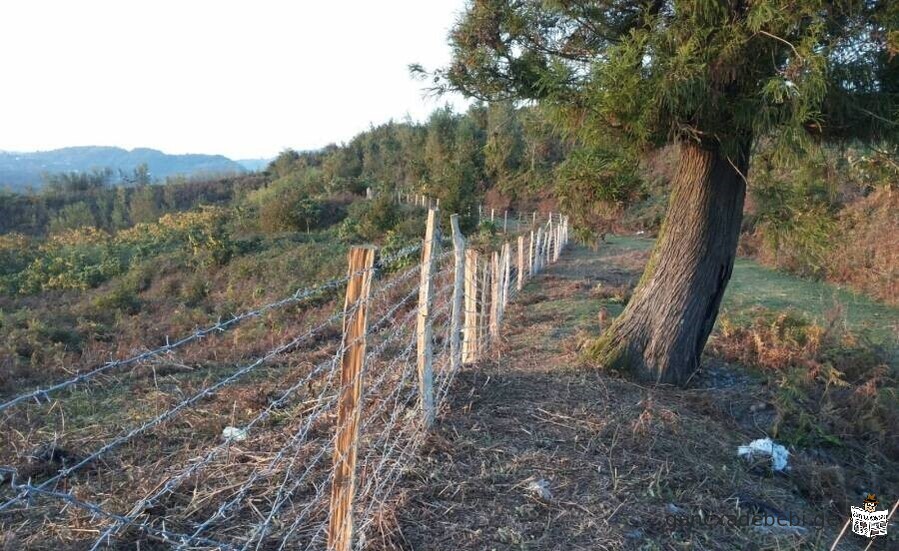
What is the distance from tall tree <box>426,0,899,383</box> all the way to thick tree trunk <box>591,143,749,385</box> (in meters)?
0.01

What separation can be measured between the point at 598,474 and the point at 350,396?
2.23m

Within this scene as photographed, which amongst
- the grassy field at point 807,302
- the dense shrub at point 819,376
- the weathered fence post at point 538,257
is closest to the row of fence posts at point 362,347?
the dense shrub at point 819,376

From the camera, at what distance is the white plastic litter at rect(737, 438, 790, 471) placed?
499 cm

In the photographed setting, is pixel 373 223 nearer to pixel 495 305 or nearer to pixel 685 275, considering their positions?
pixel 495 305

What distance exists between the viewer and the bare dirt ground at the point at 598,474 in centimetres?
341

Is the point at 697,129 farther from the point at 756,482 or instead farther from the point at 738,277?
the point at 738,277

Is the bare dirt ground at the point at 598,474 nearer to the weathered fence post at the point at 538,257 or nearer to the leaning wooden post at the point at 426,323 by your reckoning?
the leaning wooden post at the point at 426,323

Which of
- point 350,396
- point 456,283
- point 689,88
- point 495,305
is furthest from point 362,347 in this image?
point 495,305

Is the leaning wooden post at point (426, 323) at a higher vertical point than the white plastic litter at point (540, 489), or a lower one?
higher

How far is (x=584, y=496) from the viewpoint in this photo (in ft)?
12.5

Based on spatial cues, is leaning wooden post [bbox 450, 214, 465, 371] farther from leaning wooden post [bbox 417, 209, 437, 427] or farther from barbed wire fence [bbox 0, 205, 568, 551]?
leaning wooden post [bbox 417, 209, 437, 427]

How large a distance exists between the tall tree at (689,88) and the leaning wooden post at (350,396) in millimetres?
3232

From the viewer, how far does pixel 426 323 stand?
12.8ft

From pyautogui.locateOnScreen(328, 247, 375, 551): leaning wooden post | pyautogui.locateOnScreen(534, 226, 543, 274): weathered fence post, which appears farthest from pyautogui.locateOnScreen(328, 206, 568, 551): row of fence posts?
pyautogui.locateOnScreen(534, 226, 543, 274): weathered fence post
